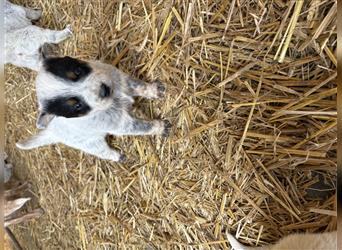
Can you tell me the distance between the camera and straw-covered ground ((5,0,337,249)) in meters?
2.08

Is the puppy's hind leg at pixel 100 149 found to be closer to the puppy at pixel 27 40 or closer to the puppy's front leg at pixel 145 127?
the puppy's front leg at pixel 145 127

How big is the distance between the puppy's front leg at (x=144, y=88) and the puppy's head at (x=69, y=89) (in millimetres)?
221

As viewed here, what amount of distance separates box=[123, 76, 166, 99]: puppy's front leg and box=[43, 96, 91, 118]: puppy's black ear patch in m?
0.35

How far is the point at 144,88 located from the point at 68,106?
492 millimetres

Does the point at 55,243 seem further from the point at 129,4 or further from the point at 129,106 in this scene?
the point at 129,4

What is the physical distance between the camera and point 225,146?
7.89ft

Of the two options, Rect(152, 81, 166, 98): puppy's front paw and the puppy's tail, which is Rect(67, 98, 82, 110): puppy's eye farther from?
the puppy's tail

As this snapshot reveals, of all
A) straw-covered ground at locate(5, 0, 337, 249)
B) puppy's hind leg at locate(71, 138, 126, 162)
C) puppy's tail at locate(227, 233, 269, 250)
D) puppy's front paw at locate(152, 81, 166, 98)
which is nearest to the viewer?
straw-covered ground at locate(5, 0, 337, 249)

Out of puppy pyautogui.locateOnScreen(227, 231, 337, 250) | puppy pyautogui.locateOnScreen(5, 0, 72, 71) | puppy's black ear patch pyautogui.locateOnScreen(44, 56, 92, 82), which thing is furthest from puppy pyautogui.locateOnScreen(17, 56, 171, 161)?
puppy pyautogui.locateOnScreen(227, 231, 337, 250)

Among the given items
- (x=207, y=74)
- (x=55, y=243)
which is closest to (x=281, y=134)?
(x=207, y=74)

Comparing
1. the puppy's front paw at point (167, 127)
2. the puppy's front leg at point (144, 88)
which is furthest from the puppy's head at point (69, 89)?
the puppy's front paw at point (167, 127)

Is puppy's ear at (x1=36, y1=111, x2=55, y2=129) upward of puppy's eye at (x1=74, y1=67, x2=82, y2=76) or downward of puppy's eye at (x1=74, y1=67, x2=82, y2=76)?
downward

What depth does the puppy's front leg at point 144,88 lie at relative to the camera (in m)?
2.65

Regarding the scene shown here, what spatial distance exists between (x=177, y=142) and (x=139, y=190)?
1.57 ft
